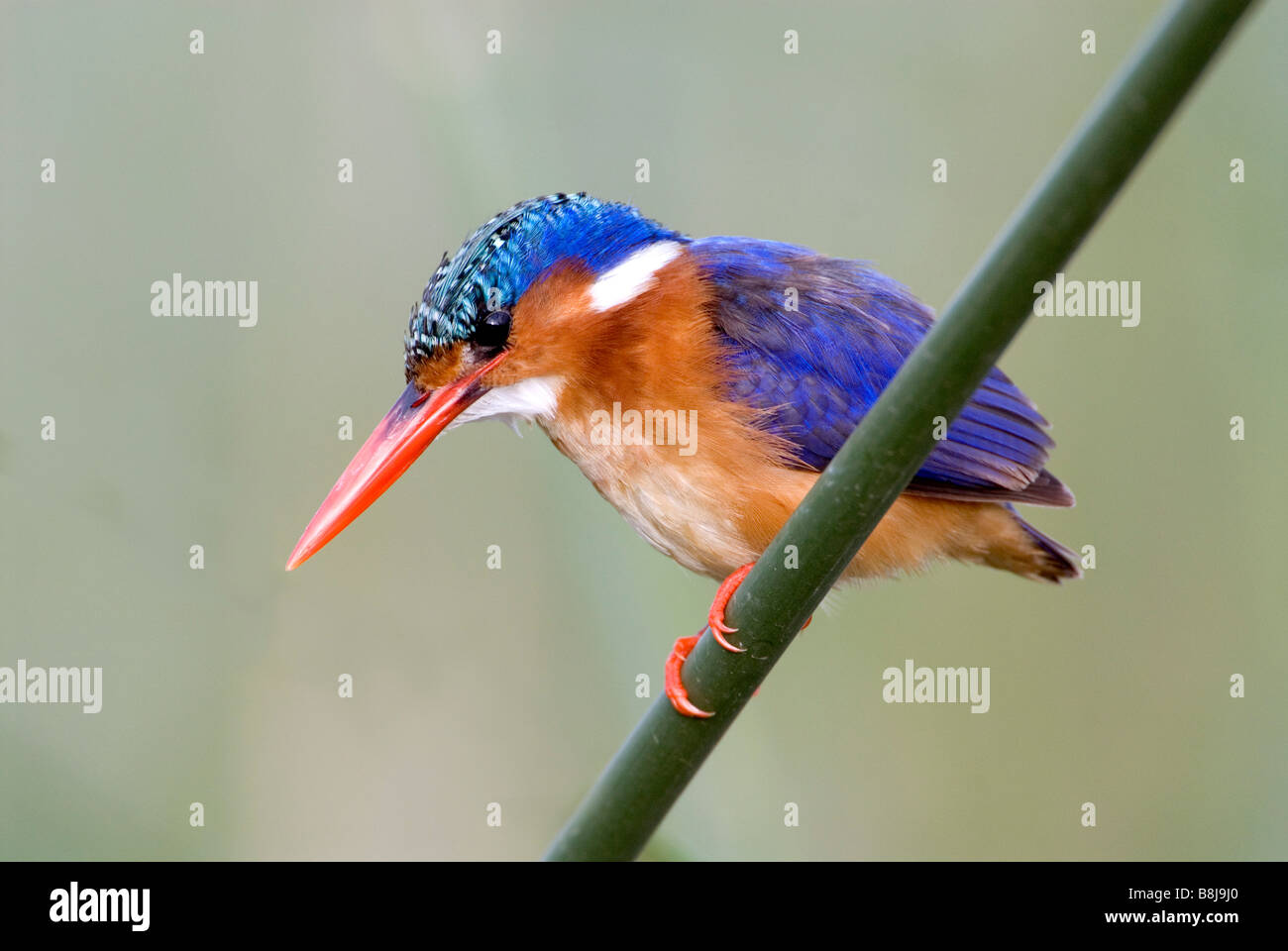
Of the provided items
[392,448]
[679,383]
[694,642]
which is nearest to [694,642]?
[694,642]

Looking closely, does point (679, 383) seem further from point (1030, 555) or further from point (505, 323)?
point (1030, 555)

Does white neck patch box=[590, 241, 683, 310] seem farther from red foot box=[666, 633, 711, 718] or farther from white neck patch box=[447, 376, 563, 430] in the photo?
red foot box=[666, 633, 711, 718]

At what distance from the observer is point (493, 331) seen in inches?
63.8

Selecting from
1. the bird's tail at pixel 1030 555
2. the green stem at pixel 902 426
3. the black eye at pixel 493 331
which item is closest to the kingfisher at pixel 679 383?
the black eye at pixel 493 331

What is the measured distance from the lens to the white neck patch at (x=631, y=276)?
5.63 ft

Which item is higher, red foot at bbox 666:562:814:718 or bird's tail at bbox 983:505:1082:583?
bird's tail at bbox 983:505:1082:583

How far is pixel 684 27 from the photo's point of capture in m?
1.94

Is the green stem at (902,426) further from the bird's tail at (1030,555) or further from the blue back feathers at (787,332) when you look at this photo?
the bird's tail at (1030,555)

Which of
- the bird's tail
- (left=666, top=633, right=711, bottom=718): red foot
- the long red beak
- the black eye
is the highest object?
the black eye

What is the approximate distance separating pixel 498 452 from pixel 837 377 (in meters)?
0.64

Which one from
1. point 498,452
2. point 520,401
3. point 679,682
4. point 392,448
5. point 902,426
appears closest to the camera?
point 902,426

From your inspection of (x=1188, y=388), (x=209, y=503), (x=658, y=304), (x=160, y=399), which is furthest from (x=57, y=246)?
(x=1188, y=388)

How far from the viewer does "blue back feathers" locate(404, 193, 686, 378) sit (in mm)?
1605

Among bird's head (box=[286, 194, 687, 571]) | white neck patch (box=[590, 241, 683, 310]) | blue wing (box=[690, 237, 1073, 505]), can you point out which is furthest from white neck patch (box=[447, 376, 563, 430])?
blue wing (box=[690, 237, 1073, 505])
